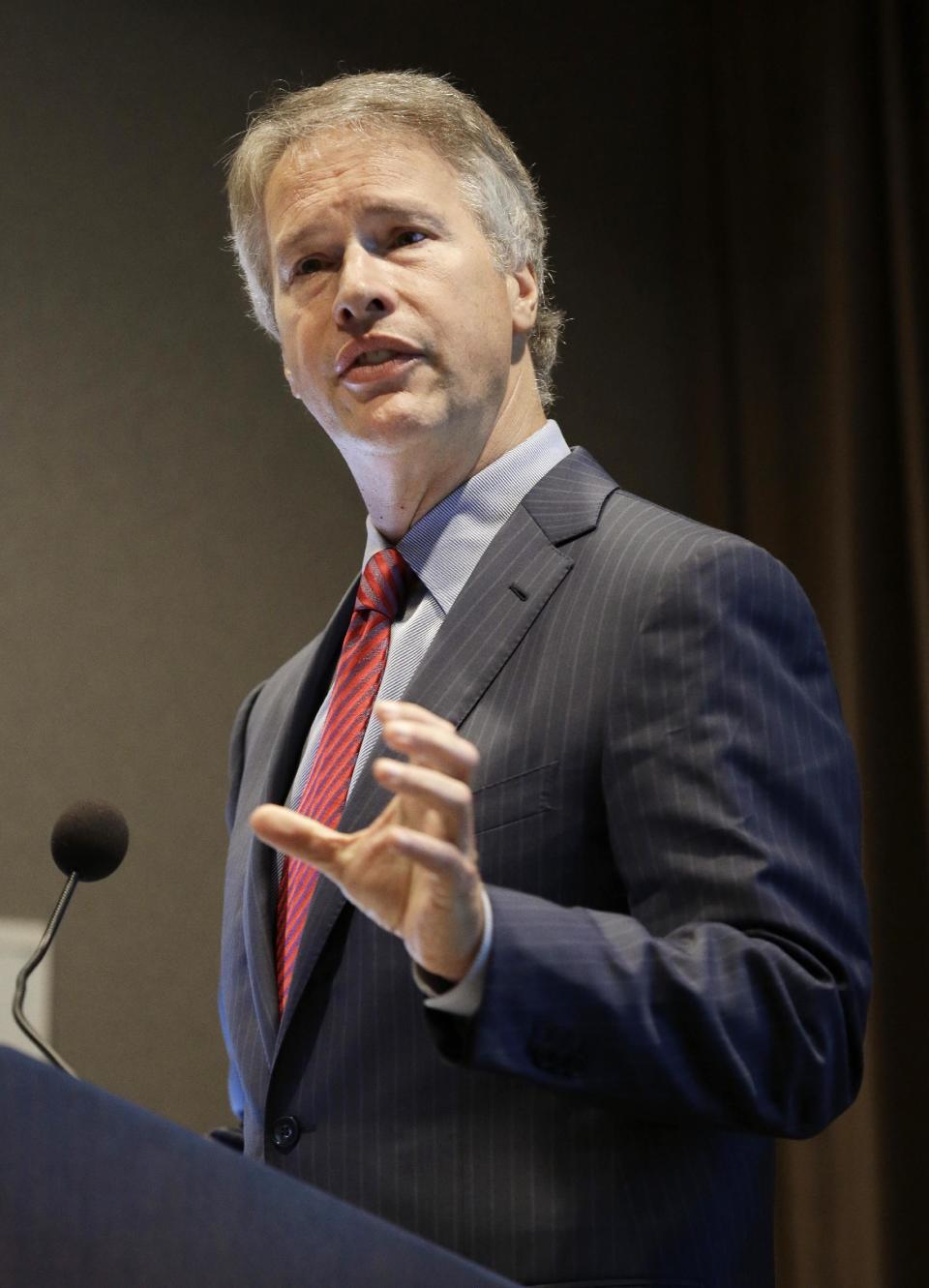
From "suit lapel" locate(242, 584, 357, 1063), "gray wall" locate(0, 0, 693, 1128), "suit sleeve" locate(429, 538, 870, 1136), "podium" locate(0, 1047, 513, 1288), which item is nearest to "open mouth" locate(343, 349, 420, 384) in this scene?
"suit lapel" locate(242, 584, 357, 1063)

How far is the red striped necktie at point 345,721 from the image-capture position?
1.52 m

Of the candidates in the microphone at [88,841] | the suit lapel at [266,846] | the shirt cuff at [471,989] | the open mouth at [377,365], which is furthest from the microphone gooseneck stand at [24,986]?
the open mouth at [377,365]

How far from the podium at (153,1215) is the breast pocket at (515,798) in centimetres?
61

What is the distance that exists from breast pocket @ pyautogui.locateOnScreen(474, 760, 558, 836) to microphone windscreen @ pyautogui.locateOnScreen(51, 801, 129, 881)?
1.38ft

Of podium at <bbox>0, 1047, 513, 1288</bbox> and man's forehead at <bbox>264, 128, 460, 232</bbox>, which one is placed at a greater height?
man's forehead at <bbox>264, 128, 460, 232</bbox>

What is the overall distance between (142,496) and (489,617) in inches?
62.9

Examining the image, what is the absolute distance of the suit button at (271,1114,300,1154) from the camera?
135 cm

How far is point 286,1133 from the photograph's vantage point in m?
1.35

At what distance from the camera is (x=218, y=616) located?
3002 mm

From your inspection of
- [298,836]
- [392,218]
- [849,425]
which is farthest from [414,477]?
[849,425]

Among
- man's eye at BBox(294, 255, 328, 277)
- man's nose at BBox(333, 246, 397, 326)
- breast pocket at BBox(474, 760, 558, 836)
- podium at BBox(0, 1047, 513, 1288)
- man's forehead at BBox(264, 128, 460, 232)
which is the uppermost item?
man's forehead at BBox(264, 128, 460, 232)

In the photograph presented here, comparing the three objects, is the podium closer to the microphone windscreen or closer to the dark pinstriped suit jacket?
the dark pinstriped suit jacket

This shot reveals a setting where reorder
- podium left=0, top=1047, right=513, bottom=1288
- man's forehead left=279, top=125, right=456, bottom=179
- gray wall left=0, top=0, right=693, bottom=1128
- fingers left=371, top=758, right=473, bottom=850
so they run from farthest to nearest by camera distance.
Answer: gray wall left=0, top=0, right=693, bottom=1128, man's forehead left=279, top=125, right=456, bottom=179, fingers left=371, top=758, right=473, bottom=850, podium left=0, top=1047, right=513, bottom=1288

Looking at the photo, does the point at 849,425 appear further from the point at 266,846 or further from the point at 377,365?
the point at 266,846
